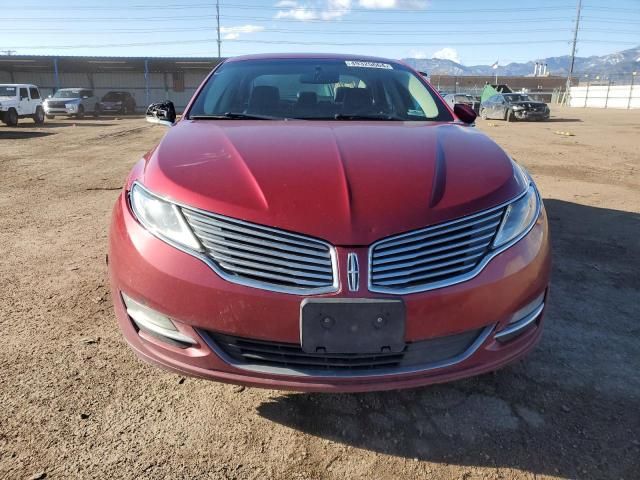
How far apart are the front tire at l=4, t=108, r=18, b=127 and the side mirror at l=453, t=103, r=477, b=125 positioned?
812 inches

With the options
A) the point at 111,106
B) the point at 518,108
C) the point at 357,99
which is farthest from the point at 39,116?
the point at 357,99

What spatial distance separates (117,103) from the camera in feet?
101

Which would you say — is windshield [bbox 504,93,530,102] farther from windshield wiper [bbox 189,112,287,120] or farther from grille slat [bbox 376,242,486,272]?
grille slat [bbox 376,242,486,272]

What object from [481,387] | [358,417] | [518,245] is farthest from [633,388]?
[358,417]

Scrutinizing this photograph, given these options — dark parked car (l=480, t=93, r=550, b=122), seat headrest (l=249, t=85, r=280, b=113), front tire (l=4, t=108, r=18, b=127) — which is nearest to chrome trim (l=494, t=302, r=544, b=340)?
seat headrest (l=249, t=85, r=280, b=113)

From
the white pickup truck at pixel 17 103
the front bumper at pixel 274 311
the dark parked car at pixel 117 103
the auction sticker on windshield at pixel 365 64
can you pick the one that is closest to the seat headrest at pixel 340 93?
the auction sticker on windshield at pixel 365 64

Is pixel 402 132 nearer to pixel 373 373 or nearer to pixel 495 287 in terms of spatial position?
pixel 495 287

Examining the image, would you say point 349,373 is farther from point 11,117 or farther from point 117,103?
point 117,103

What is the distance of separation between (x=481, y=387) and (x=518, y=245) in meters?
0.77

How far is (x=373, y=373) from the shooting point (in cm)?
168

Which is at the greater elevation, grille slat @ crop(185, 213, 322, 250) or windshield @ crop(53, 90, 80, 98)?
grille slat @ crop(185, 213, 322, 250)

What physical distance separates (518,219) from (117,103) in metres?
33.1

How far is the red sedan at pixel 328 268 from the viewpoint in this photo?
162 centimetres

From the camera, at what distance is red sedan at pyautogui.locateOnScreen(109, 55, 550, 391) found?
1618 millimetres
